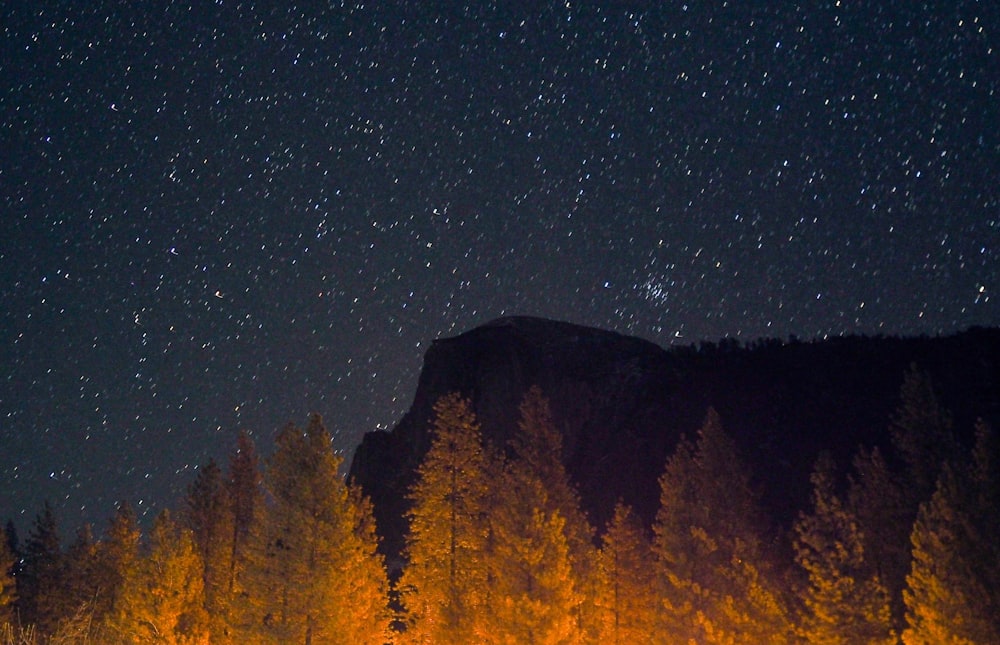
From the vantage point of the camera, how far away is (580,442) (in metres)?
89.5

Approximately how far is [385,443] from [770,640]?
73.6 metres

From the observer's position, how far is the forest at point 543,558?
25.1 meters

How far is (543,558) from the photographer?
1070 inches

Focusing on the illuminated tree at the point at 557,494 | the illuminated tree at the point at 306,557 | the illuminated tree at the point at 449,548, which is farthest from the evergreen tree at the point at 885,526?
the illuminated tree at the point at 306,557

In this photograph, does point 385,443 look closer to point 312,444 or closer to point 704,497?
point 704,497

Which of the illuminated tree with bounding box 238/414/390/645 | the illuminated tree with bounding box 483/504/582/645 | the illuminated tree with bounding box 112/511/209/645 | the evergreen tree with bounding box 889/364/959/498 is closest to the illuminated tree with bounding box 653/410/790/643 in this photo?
the illuminated tree with bounding box 483/504/582/645

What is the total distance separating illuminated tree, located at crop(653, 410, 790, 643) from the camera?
96.2ft

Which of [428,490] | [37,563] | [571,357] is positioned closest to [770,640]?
[428,490]

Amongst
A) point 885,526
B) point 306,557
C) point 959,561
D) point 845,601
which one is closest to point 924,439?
point 885,526

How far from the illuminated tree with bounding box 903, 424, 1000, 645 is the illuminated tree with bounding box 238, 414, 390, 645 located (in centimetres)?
1686

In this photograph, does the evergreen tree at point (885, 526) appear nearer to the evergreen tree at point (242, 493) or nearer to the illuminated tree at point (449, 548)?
the illuminated tree at point (449, 548)

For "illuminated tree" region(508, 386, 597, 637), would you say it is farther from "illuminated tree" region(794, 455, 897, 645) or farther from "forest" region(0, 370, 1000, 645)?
"illuminated tree" region(794, 455, 897, 645)

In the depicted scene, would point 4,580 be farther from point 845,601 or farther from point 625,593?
point 845,601

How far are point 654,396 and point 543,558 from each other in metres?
66.9
